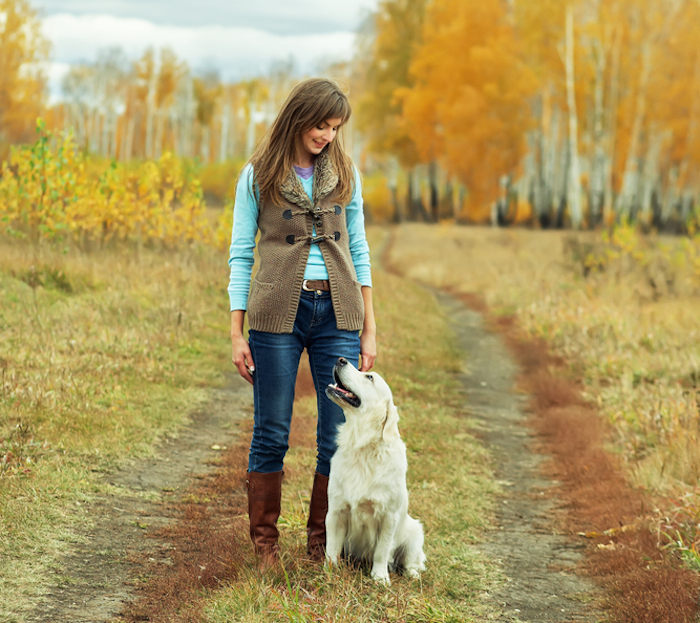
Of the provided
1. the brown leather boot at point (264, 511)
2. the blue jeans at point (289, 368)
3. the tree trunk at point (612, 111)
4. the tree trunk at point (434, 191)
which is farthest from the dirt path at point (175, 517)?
the tree trunk at point (434, 191)

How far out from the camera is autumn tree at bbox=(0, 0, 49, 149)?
2891cm

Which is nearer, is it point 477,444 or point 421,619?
point 421,619

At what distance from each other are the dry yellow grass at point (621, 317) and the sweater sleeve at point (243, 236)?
13.4ft

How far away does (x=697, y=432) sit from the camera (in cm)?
676

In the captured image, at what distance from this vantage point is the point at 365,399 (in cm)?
364

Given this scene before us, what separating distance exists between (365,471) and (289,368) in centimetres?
63

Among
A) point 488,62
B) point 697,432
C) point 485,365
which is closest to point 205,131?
point 488,62

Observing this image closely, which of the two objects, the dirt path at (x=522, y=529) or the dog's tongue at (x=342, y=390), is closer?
the dog's tongue at (x=342, y=390)

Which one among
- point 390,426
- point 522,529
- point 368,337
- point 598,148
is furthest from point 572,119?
point 390,426

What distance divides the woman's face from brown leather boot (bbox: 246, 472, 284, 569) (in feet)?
5.30

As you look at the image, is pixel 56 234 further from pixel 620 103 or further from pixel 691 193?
pixel 691 193

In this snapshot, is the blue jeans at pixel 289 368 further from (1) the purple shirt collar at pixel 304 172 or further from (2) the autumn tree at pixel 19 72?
(2) the autumn tree at pixel 19 72

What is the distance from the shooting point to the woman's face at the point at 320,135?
3457mm

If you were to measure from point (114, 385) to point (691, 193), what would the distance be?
3694 centimetres
